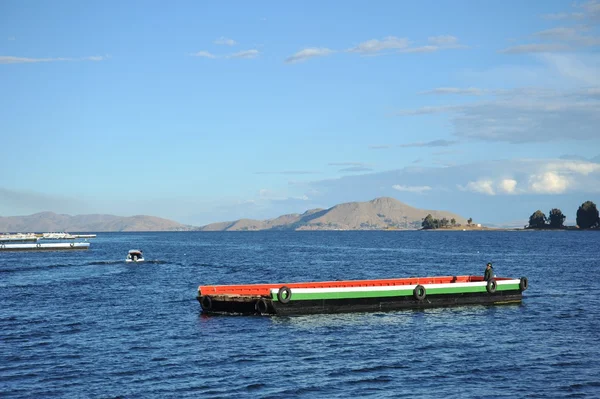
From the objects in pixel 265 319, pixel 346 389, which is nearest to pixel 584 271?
pixel 265 319

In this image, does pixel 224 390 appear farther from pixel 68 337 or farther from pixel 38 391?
pixel 68 337

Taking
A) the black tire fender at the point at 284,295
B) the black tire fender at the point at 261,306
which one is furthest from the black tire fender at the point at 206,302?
the black tire fender at the point at 284,295

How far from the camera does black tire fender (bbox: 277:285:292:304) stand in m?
43.3

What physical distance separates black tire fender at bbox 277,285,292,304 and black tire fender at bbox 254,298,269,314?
107 cm

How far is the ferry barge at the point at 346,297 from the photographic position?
43.8 m

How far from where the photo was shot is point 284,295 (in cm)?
4334

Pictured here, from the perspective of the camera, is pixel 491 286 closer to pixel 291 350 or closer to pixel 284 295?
pixel 284 295

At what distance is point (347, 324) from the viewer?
41.1 meters

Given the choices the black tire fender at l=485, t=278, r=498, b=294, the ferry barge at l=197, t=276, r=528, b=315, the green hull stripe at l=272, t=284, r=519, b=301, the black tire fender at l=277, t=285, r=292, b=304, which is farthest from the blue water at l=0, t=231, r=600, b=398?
the black tire fender at l=485, t=278, r=498, b=294

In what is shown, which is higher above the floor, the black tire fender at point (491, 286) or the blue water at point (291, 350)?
the black tire fender at point (491, 286)

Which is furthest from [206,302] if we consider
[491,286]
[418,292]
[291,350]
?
[491,286]

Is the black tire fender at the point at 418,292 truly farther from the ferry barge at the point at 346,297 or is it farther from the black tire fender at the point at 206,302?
the black tire fender at the point at 206,302

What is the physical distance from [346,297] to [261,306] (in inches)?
221

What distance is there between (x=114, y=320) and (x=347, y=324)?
50.4 feet
